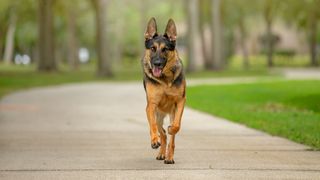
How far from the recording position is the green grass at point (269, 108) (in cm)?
1502

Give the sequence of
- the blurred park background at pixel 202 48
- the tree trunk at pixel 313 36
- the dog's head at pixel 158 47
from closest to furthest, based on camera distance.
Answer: the dog's head at pixel 158 47
the blurred park background at pixel 202 48
the tree trunk at pixel 313 36

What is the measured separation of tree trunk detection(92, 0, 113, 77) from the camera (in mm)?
46094

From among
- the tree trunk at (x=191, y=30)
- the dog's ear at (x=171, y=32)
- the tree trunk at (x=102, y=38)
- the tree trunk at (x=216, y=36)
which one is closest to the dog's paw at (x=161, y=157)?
the dog's ear at (x=171, y=32)

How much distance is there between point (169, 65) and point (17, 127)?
7.37 meters

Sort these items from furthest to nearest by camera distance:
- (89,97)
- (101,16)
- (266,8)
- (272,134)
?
(266,8)
(101,16)
(89,97)
(272,134)

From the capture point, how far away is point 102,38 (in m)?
46.4

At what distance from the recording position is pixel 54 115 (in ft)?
65.3

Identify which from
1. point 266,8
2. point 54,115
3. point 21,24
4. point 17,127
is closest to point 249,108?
point 54,115

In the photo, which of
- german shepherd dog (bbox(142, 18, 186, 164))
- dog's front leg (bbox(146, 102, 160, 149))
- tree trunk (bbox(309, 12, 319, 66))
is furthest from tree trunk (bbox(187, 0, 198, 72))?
dog's front leg (bbox(146, 102, 160, 149))

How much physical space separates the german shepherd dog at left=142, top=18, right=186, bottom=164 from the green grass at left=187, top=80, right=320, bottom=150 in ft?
10.0

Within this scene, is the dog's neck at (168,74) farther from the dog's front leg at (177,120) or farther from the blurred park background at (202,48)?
the blurred park background at (202,48)

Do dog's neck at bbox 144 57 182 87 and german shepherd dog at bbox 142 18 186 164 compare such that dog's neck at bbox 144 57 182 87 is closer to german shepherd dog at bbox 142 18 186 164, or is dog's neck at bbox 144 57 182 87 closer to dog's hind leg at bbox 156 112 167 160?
german shepherd dog at bbox 142 18 186 164

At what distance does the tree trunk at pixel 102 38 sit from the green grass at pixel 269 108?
1499 centimetres

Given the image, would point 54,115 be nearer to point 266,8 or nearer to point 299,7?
point 299,7
